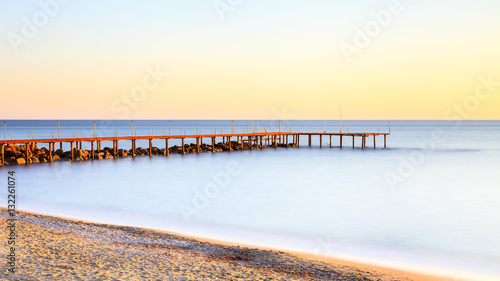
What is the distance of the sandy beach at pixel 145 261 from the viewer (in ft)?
21.3

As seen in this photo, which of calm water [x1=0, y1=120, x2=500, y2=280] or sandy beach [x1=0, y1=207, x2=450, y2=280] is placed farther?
calm water [x1=0, y1=120, x2=500, y2=280]

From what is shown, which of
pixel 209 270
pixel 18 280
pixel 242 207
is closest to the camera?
pixel 18 280

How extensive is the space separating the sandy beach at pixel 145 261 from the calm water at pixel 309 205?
2.10 m

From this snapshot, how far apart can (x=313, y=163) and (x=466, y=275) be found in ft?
86.0

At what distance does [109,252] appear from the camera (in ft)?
25.3

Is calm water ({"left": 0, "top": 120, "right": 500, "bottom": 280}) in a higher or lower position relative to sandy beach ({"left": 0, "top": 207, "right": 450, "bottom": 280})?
lower

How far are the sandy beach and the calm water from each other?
2104 mm

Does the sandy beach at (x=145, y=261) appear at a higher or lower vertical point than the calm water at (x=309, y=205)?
higher

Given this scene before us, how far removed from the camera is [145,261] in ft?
23.9

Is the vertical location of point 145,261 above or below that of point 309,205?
above

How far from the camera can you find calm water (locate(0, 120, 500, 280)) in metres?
11.0

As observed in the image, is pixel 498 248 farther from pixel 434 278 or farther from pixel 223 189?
pixel 223 189

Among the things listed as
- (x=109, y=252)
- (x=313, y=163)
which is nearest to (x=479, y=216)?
(x=109, y=252)

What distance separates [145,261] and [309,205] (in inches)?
415
